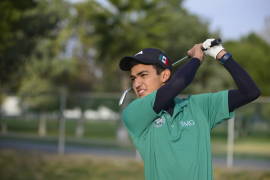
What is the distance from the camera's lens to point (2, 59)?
44.4 feet

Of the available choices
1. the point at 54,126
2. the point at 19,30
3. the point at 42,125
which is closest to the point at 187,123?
the point at 19,30

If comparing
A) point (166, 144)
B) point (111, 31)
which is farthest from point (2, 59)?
point (166, 144)

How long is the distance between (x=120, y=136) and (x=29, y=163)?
5282mm

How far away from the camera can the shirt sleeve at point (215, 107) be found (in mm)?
2461

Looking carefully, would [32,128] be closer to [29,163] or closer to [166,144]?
[29,163]

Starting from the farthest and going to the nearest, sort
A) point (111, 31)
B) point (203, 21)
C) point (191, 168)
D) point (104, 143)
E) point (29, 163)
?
point (203, 21) < point (111, 31) < point (104, 143) < point (29, 163) < point (191, 168)

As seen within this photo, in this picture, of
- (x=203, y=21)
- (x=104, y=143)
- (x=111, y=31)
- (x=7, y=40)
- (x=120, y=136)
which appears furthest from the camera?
(x=203, y=21)

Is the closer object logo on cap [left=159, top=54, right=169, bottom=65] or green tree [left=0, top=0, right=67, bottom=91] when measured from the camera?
logo on cap [left=159, top=54, right=169, bottom=65]

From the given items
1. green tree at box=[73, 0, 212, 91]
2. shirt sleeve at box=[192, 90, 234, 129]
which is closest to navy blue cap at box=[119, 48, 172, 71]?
shirt sleeve at box=[192, 90, 234, 129]

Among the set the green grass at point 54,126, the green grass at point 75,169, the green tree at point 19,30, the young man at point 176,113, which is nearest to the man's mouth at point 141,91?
the young man at point 176,113

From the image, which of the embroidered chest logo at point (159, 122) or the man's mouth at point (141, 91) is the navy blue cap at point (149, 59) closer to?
the man's mouth at point (141, 91)

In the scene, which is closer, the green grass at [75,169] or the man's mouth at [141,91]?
the man's mouth at [141,91]

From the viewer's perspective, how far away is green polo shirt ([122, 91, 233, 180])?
2.36 metres

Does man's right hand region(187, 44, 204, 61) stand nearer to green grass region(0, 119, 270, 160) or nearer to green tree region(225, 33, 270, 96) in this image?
green grass region(0, 119, 270, 160)
